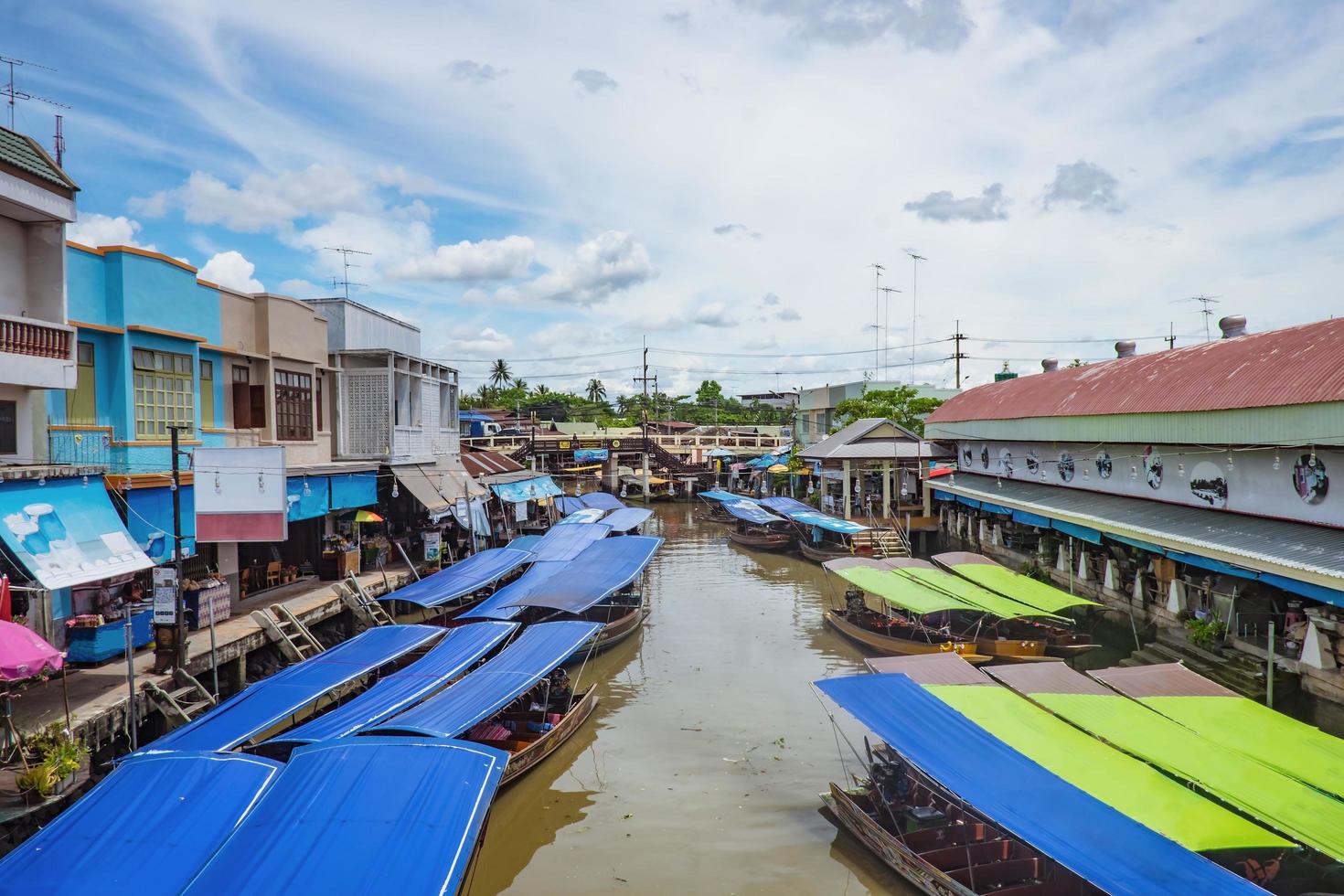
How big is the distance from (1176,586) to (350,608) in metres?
20.6

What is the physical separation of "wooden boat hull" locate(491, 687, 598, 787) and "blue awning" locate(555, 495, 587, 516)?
26.2m

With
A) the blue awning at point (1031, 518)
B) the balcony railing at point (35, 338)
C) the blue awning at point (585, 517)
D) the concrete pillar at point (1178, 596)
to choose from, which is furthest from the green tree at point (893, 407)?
the balcony railing at point (35, 338)

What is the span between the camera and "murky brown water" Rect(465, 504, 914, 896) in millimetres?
11023

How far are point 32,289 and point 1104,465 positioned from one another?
27.5 m

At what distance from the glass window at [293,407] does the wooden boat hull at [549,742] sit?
1235cm

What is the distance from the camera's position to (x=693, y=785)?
13.6 meters

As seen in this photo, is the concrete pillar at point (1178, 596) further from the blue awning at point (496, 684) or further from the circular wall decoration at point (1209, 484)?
the blue awning at point (496, 684)

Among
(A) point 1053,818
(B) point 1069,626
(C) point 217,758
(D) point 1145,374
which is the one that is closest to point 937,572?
(B) point 1069,626

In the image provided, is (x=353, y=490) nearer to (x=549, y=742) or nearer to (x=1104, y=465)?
(x=549, y=742)

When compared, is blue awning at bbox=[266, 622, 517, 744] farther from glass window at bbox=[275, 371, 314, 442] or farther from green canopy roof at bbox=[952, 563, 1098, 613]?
green canopy roof at bbox=[952, 563, 1098, 613]

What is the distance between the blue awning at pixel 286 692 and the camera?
1135 centimetres

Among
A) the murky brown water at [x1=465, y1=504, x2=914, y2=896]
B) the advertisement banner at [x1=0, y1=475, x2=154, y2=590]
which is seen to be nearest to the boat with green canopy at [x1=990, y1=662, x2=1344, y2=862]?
the murky brown water at [x1=465, y1=504, x2=914, y2=896]

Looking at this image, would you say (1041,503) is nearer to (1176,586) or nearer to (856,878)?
(1176,586)

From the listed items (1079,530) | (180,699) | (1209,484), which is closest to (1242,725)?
(1209,484)
